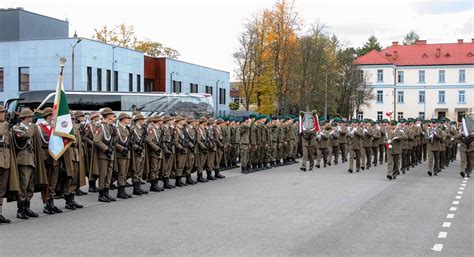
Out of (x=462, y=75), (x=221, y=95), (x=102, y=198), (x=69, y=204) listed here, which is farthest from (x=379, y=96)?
(x=69, y=204)

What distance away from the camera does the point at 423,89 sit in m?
95.8

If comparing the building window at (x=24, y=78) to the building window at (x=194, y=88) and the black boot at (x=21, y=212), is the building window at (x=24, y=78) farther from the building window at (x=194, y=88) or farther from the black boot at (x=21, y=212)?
the black boot at (x=21, y=212)

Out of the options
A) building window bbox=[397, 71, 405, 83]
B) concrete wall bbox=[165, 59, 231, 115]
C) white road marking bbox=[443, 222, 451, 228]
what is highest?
building window bbox=[397, 71, 405, 83]

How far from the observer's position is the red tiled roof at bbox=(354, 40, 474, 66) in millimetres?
94875

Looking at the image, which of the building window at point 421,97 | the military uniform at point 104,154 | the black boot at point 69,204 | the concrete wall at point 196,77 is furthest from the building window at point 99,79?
the building window at point 421,97

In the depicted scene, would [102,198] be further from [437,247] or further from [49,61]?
[49,61]

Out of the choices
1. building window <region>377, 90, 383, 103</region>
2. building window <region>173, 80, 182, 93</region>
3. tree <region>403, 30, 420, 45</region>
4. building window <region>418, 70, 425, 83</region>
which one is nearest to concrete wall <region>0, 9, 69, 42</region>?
building window <region>173, 80, 182, 93</region>

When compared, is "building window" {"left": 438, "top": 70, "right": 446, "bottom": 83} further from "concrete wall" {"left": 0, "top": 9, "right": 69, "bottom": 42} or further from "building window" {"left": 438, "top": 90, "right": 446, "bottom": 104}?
"concrete wall" {"left": 0, "top": 9, "right": 69, "bottom": 42}

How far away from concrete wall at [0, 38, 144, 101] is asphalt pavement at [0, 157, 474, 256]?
35425 mm

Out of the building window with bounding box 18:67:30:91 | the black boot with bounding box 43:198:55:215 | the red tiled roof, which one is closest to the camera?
the black boot with bounding box 43:198:55:215

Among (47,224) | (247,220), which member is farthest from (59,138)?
(247,220)

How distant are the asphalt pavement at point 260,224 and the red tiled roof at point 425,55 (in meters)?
80.6

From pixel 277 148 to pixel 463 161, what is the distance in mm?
6931

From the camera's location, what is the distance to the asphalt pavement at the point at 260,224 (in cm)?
856
